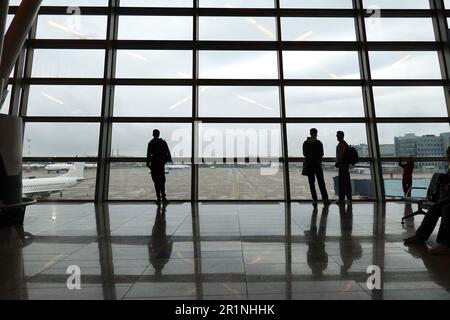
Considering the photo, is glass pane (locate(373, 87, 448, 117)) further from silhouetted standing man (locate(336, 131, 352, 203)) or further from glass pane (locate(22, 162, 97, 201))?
glass pane (locate(22, 162, 97, 201))

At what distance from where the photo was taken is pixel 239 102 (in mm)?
8680

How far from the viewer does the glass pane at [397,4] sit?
917cm

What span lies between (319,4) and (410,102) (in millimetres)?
3453

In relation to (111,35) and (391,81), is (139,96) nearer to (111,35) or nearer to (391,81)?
(111,35)

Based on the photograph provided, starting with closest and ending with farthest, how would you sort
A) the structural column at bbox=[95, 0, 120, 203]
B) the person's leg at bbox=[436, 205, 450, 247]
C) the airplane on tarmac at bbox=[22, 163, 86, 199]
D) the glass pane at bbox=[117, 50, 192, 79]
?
the person's leg at bbox=[436, 205, 450, 247], the airplane on tarmac at bbox=[22, 163, 86, 199], the structural column at bbox=[95, 0, 120, 203], the glass pane at bbox=[117, 50, 192, 79]

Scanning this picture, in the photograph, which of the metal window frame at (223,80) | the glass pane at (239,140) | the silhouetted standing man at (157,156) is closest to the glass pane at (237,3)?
the metal window frame at (223,80)

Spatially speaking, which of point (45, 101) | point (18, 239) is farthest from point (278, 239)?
point (45, 101)

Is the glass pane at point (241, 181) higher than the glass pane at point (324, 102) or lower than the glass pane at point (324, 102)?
lower

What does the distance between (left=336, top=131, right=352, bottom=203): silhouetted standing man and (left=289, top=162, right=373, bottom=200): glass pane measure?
0.85 meters

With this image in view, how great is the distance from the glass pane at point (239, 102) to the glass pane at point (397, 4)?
3464 millimetres

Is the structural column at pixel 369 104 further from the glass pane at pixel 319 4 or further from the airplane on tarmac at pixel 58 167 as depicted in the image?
the airplane on tarmac at pixel 58 167

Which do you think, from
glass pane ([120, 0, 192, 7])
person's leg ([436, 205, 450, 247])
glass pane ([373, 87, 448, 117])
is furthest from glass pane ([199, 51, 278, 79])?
person's leg ([436, 205, 450, 247])

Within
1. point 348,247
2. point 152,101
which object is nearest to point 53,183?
point 152,101

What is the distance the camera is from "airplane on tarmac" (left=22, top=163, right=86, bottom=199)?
316 inches
